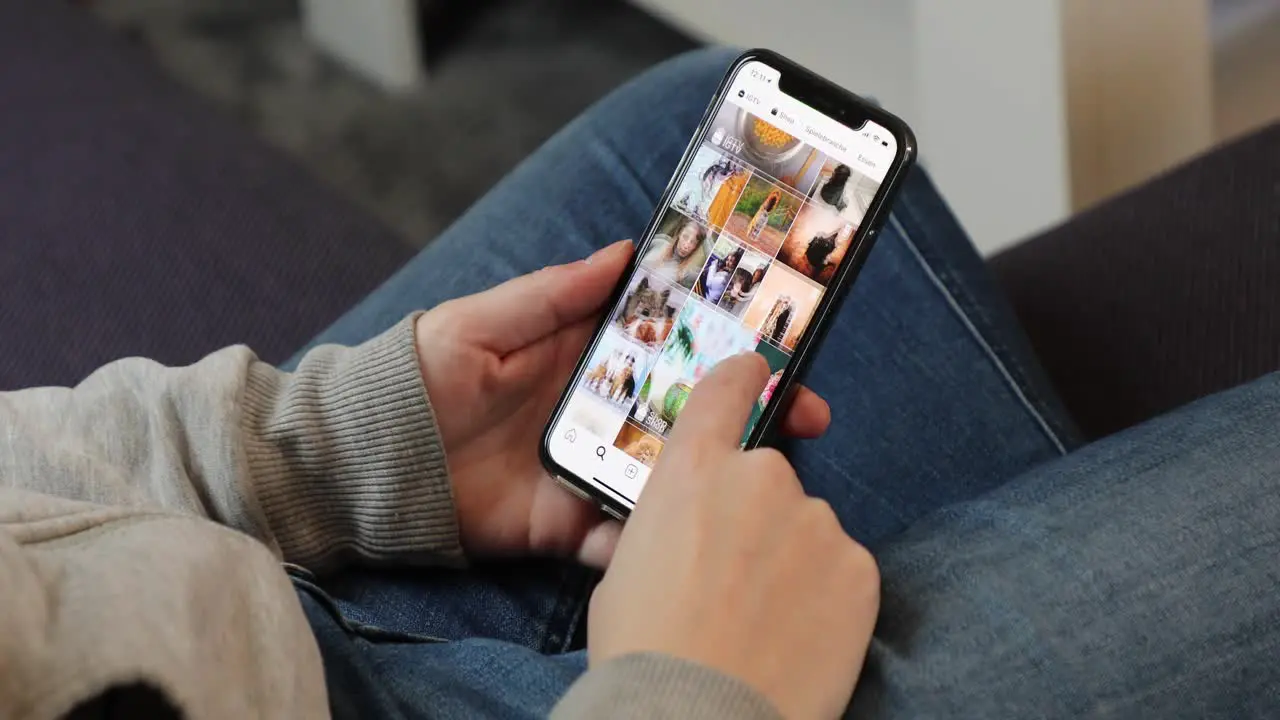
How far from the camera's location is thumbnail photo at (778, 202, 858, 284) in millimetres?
545

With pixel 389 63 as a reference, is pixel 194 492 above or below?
above

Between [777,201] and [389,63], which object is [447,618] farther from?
[389,63]

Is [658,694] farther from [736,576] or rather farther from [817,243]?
[817,243]

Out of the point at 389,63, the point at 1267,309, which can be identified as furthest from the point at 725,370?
the point at 389,63

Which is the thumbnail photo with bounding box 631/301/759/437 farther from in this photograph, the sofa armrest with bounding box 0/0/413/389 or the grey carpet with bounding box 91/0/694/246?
the grey carpet with bounding box 91/0/694/246

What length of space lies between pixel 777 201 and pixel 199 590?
0.32 metres

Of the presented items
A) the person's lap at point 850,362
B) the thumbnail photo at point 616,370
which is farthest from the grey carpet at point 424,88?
the thumbnail photo at point 616,370

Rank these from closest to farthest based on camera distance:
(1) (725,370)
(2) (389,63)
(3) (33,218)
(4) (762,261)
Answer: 1. (1) (725,370)
2. (4) (762,261)
3. (3) (33,218)
4. (2) (389,63)

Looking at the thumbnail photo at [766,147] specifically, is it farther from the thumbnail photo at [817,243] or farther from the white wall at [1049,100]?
the white wall at [1049,100]

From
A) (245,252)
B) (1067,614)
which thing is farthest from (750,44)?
(1067,614)

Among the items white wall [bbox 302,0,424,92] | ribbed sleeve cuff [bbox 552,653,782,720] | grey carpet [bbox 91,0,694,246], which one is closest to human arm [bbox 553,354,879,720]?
Result: ribbed sleeve cuff [bbox 552,653,782,720]

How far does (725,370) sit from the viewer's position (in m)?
0.46

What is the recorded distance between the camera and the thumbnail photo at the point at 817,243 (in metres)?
0.54

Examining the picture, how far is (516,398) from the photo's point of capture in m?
0.59
